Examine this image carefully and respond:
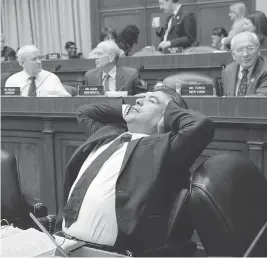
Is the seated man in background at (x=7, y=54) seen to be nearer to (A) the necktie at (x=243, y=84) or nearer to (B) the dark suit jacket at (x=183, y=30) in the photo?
(B) the dark suit jacket at (x=183, y=30)

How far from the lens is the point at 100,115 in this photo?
1.89 metres

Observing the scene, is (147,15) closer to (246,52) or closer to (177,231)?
(246,52)

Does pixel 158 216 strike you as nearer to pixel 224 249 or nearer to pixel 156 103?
pixel 224 249

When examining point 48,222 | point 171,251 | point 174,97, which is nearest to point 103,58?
point 174,97

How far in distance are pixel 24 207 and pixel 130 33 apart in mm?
4155

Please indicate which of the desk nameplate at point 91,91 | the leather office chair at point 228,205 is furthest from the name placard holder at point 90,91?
the leather office chair at point 228,205

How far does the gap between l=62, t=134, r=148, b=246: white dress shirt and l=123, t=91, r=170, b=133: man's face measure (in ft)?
0.54

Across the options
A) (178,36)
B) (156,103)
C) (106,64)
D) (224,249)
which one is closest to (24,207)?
(156,103)

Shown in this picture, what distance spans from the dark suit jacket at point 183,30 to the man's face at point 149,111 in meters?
3.08

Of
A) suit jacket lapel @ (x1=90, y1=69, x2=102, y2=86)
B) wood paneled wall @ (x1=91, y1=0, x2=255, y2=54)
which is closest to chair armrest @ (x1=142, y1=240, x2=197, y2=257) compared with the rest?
suit jacket lapel @ (x1=90, y1=69, x2=102, y2=86)

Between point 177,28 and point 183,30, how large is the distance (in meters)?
0.07

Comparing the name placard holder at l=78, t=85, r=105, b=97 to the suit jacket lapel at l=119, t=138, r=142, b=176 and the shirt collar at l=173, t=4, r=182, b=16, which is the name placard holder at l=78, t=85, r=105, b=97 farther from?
the shirt collar at l=173, t=4, r=182, b=16

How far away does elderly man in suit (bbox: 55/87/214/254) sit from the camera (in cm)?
147

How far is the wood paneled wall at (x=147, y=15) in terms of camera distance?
6340 millimetres
